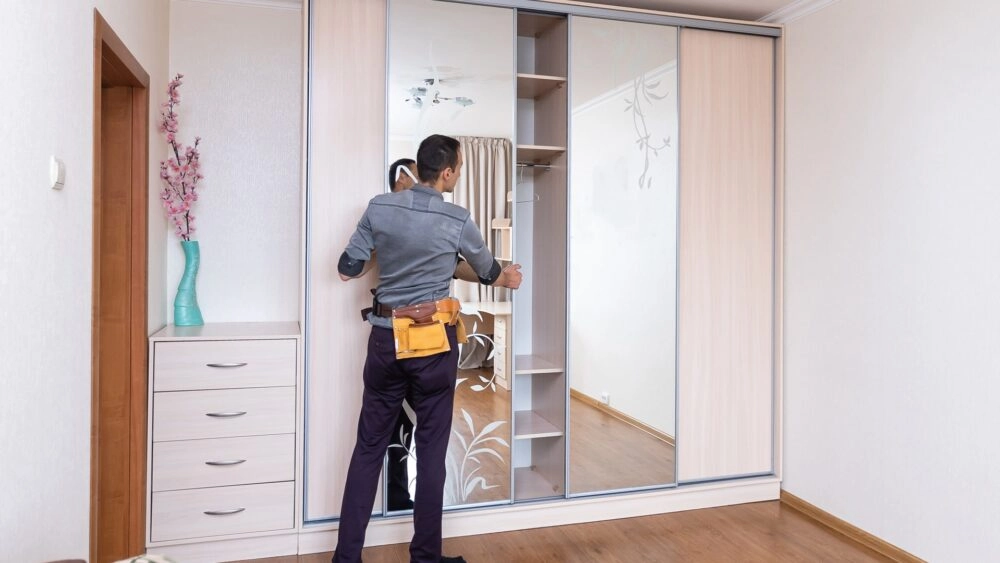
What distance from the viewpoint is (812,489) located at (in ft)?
10.6

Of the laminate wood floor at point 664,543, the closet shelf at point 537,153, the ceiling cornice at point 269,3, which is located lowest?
the laminate wood floor at point 664,543

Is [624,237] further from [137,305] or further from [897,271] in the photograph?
[137,305]

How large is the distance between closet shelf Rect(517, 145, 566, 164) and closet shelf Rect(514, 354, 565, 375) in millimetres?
970

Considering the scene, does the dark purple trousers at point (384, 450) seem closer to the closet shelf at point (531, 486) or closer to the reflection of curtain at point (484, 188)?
the reflection of curtain at point (484, 188)

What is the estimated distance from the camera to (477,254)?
2.48 meters

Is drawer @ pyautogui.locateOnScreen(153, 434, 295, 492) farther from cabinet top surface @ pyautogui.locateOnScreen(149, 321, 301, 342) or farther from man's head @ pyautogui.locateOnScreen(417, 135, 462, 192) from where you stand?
man's head @ pyautogui.locateOnScreen(417, 135, 462, 192)

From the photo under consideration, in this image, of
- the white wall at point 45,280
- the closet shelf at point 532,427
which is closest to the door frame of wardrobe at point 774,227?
the closet shelf at point 532,427

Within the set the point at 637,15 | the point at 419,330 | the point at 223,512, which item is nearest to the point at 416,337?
the point at 419,330

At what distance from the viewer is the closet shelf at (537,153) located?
3047 mm

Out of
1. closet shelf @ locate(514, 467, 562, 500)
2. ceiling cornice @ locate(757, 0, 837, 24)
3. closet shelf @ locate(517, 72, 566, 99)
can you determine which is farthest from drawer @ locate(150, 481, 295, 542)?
ceiling cornice @ locate(757, 0, 837, 24)

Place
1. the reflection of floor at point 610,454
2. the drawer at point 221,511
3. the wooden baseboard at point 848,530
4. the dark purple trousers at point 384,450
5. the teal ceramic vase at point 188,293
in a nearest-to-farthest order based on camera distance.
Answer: the dark purple trousers at point 384,450
the drawer at point 221,511
the wooden baseboard at point 848,530
the teal ceramic vase at point 188,293
the reflection of floor at point 610,454

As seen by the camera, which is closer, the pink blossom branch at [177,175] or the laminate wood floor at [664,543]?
the laminate wood floor at [664,543]

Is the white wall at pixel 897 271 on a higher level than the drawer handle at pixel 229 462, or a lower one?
higher

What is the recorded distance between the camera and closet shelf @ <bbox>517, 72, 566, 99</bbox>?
120 inches
